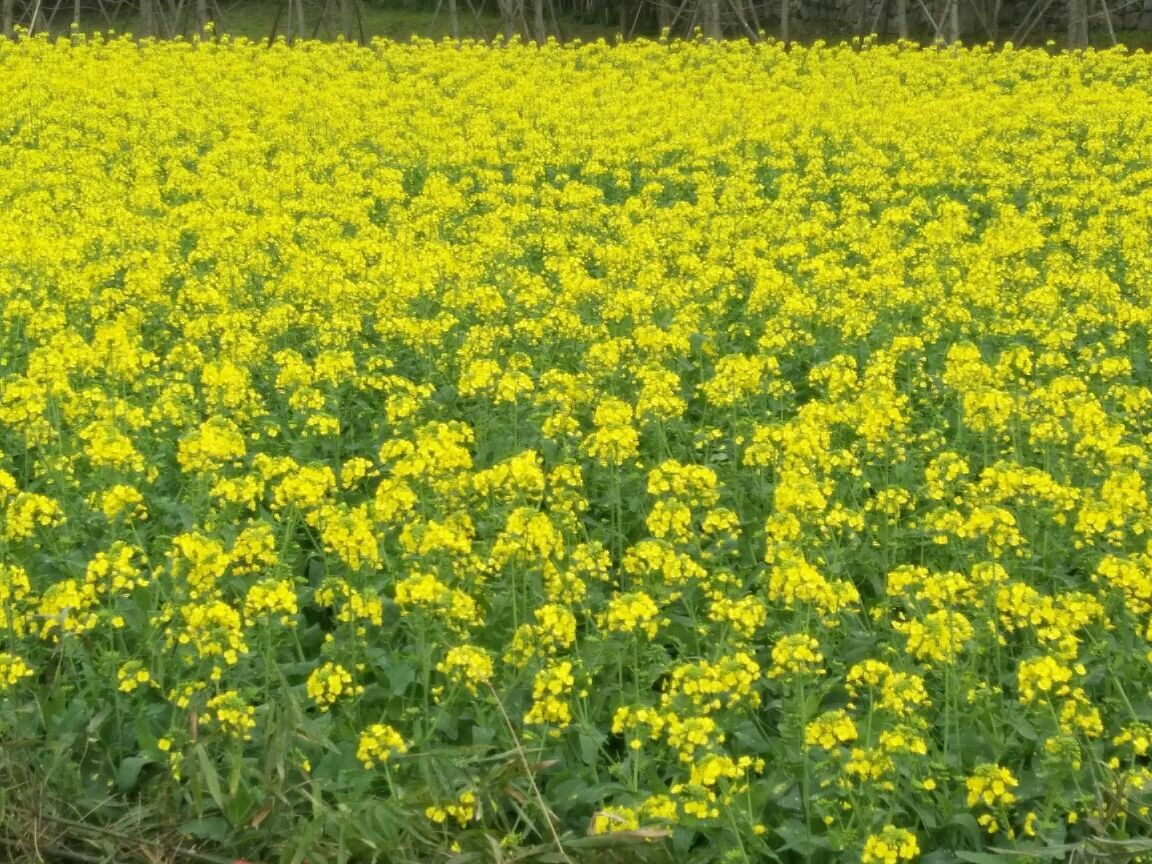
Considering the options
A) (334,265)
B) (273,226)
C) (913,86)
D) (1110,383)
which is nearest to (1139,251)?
(1110,383)

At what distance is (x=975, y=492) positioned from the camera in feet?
19.0

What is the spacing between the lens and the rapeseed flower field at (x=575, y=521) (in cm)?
449

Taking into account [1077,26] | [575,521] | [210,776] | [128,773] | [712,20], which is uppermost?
[712,20]

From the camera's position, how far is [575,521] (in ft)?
18.8

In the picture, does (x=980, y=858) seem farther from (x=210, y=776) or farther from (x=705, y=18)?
(x=705, y=18)

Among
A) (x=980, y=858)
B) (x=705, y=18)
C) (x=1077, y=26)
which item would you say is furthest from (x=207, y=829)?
(x=1077, y=26)

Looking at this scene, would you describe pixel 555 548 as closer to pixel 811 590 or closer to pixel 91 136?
pixel 811 590

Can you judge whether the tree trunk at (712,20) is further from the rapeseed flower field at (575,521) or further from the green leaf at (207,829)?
the green leaf at (207,829)

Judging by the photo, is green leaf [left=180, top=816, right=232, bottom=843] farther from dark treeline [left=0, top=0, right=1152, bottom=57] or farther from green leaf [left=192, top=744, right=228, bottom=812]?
dark treeline [left=0, top=0, right=1152, bottom=57]

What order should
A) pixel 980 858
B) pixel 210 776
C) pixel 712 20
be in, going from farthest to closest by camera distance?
pixel 712 20 → pixel 210 776 → pixel 980 858

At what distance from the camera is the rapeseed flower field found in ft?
14.7

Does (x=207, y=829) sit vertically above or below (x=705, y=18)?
below

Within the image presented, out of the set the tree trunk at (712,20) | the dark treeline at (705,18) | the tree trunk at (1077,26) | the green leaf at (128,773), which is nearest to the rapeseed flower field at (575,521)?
the green leaf at (128,773)

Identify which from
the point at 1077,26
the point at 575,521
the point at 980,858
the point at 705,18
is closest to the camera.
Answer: the point at 980,858
